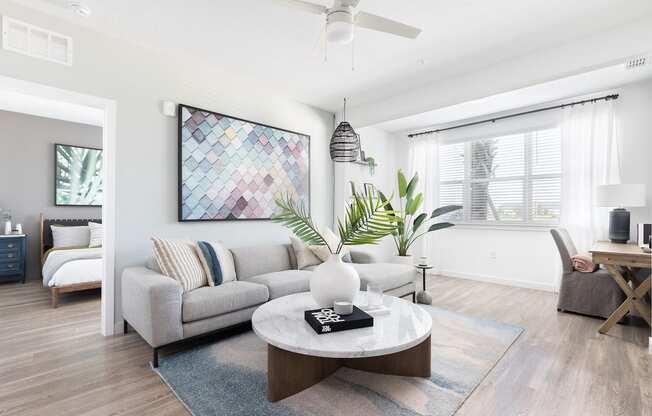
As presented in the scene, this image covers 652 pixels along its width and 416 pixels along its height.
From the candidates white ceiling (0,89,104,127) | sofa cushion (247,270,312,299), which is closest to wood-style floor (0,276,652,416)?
sofa cushion (247,270,312,299)

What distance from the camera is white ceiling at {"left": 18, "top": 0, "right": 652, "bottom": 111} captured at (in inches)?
92.9

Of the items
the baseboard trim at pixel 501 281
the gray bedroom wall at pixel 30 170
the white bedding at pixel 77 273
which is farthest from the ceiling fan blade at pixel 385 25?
the gray bedroom wall at pixel 30 170

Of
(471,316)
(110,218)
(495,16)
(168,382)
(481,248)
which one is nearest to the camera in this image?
(168,382)

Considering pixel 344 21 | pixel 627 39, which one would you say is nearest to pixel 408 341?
pixel 344 21

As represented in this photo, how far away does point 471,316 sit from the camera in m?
3.28

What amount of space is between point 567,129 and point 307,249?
3771 mm

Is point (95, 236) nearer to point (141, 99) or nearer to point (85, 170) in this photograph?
point (85, 170)

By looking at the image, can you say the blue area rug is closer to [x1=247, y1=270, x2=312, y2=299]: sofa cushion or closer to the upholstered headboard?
[x1=247, y1=270, x2=312, y2=299]: sofa cushion

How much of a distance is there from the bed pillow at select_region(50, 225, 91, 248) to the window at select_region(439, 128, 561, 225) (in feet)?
18.9

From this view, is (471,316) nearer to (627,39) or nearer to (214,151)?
(627,39)

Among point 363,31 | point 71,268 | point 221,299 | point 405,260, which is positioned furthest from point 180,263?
point 405,260

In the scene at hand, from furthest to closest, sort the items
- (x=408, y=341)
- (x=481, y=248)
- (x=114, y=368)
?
(x=481, y=248), (x=114, y=368), (x=408, y=341)

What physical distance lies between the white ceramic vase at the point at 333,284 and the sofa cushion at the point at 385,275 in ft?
3.74

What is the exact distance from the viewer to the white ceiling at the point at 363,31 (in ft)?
7.74
